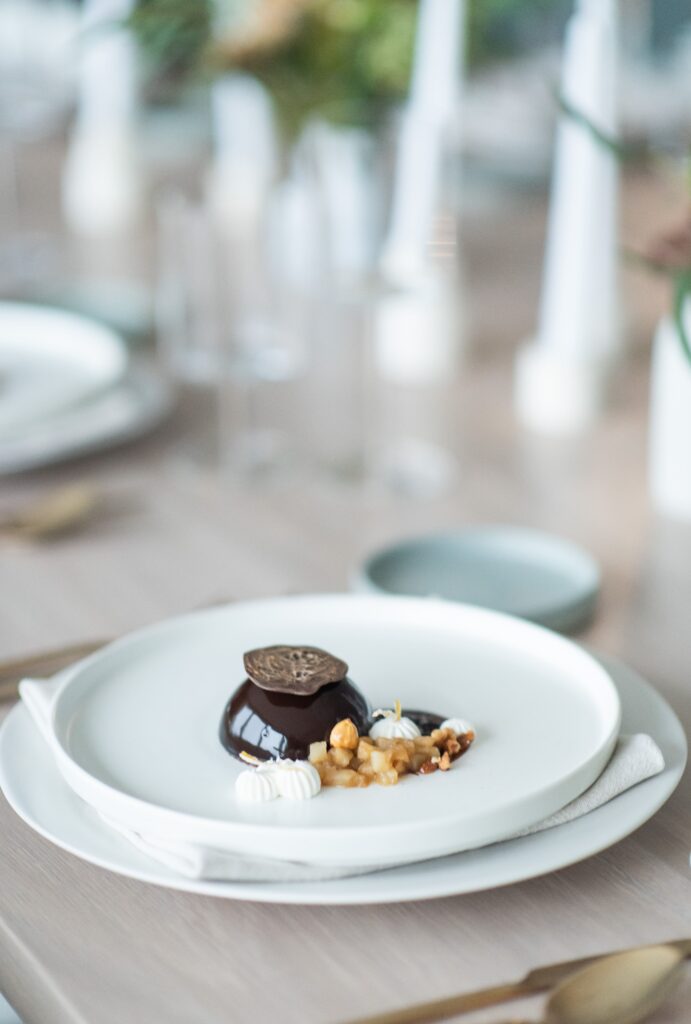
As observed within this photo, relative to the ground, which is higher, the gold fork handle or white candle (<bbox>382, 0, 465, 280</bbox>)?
white candle (<bbox>382, 0, 465, 280</bbox>)

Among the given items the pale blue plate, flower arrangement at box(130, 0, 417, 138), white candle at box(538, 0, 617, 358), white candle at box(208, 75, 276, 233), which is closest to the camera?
the pale blue plate

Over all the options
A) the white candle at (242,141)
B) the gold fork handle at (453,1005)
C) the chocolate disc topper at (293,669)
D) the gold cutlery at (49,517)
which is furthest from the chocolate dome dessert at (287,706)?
the white candle at (242,141)

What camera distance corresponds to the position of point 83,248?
2.04 metres

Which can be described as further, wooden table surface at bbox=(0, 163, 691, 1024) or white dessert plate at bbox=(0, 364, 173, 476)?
white dessert plate at bbox=(0, 364, 173, 476)

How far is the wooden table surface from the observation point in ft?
1.96

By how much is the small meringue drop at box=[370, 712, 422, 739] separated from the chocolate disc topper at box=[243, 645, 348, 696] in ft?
0.10

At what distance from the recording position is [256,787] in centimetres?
64

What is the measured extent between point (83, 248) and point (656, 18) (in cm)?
256

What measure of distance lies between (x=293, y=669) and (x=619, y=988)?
0.21 meters

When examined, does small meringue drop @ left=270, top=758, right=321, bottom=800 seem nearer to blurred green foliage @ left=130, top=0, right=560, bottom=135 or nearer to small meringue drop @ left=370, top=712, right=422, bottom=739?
small meringue drop @ left=370, top=712, right=422, bottom=739

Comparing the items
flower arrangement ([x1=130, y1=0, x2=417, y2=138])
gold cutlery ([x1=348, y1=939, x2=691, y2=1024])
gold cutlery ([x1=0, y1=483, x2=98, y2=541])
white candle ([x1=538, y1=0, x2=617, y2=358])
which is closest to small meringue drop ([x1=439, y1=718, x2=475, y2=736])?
Result: gold cutlery ([x1=348, y1=939, x2=691, y2=1024])

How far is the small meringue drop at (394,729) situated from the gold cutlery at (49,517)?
19.1 inches

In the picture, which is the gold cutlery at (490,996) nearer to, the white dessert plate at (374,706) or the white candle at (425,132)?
the white dessert plate at (374,706)

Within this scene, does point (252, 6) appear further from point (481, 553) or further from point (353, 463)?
point (481, 553)
